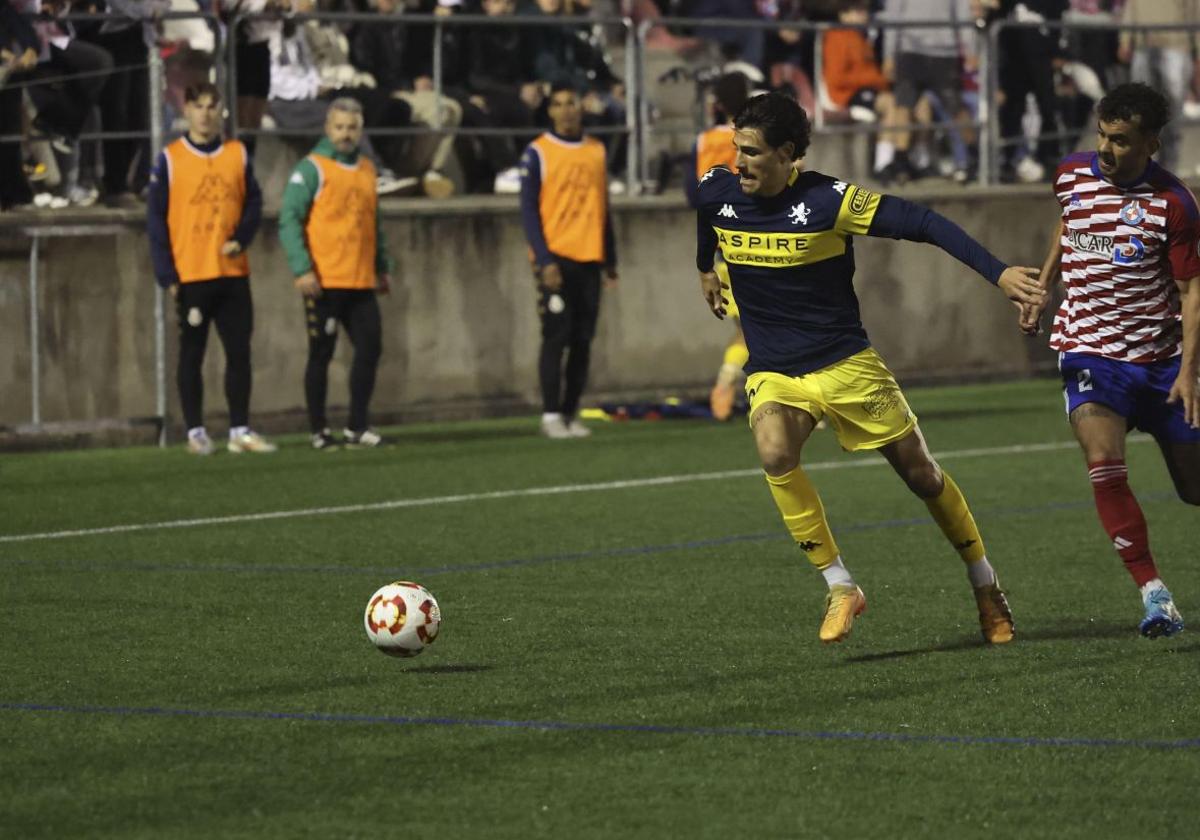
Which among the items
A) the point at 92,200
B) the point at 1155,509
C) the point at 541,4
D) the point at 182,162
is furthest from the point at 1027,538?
the point at 541,4

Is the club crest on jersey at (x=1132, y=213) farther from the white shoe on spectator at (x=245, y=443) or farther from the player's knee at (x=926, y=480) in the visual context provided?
the white shoe on spectator at (x=245, y=443)

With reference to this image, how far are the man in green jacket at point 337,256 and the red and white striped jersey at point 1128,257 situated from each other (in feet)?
25.4

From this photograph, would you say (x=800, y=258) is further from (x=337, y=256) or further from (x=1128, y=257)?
(x=337, y=256)

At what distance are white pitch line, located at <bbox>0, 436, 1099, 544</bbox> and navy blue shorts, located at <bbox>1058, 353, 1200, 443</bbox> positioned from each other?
5103 mm

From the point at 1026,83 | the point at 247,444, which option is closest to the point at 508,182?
the point at 247,444

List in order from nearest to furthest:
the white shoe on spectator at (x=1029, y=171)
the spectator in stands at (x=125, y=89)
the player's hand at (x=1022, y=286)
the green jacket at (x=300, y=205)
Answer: the player's hand at (x=1022, y=286) < the green jacket at (x=300, y=205) < the spectator in stands at (x=125, y=89) < the white shoe on spectator at (x=1029, y=171)

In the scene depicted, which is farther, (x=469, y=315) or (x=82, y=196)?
(x=469, y=315)

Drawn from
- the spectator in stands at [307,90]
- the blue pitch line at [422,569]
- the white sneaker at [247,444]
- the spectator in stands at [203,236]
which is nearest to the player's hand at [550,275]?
the spectator in stands at [307,90]

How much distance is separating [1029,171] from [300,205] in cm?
822

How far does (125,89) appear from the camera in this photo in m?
16.4

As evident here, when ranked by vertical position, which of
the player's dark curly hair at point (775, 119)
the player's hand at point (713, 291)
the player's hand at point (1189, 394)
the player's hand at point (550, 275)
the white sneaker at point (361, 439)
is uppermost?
the player's dark curly hair at point (775, 119)

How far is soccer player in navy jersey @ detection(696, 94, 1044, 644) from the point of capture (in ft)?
27.9

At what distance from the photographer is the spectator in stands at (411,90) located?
17578 mm

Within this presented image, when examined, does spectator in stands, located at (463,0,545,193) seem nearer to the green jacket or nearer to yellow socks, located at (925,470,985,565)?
the green jacket
